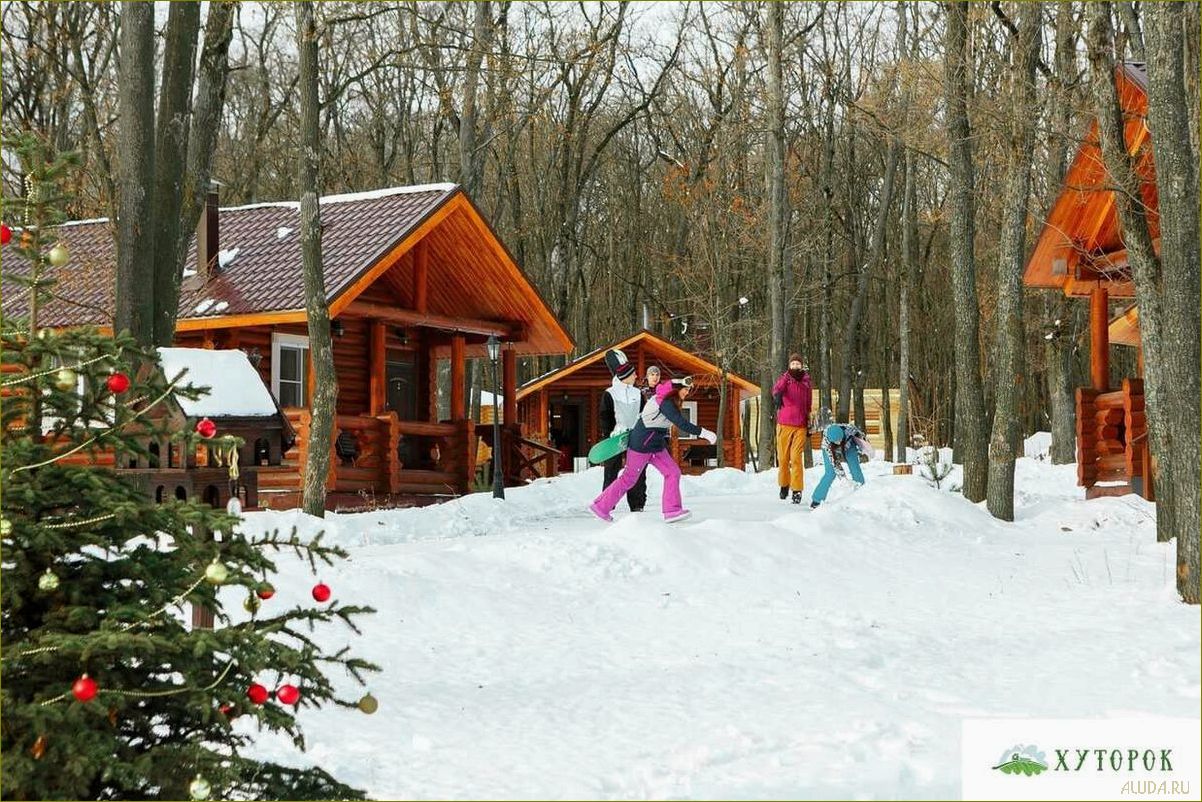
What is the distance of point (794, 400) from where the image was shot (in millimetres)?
15969

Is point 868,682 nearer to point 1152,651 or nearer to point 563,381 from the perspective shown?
point 1152,651

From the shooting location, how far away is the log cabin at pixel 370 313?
18.7 m

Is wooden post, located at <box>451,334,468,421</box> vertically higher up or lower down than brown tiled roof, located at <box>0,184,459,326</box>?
lower down

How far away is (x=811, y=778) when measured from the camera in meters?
4.83

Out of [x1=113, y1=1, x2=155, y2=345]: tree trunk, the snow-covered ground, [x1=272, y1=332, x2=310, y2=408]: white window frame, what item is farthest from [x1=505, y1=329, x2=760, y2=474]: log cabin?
[x1=113, y1=1, x2=155, y2=345]: tree trunk

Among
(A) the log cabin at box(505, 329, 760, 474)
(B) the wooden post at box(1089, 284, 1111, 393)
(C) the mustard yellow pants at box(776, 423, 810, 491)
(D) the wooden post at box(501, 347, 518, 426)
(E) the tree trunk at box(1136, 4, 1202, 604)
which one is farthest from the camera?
(A) the log cabin at box(505, 329, 760, 474)

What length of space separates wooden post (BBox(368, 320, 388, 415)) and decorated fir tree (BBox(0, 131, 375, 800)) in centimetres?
1555

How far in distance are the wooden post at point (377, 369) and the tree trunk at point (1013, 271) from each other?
31.6 feet

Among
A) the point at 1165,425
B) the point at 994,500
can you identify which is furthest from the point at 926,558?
the point at 994,500

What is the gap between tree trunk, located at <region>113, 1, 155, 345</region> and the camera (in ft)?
29.3

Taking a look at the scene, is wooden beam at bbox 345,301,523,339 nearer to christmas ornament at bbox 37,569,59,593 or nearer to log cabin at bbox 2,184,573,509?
log cabin at bbox 2,184,573,509

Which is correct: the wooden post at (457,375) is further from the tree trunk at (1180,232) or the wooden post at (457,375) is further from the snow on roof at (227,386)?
the tree trunk at (1180,232)

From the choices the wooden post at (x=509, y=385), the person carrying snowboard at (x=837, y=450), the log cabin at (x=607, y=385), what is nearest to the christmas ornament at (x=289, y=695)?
the person carrying snowboard at (x=837, y=450)

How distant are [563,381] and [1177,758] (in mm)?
30093
